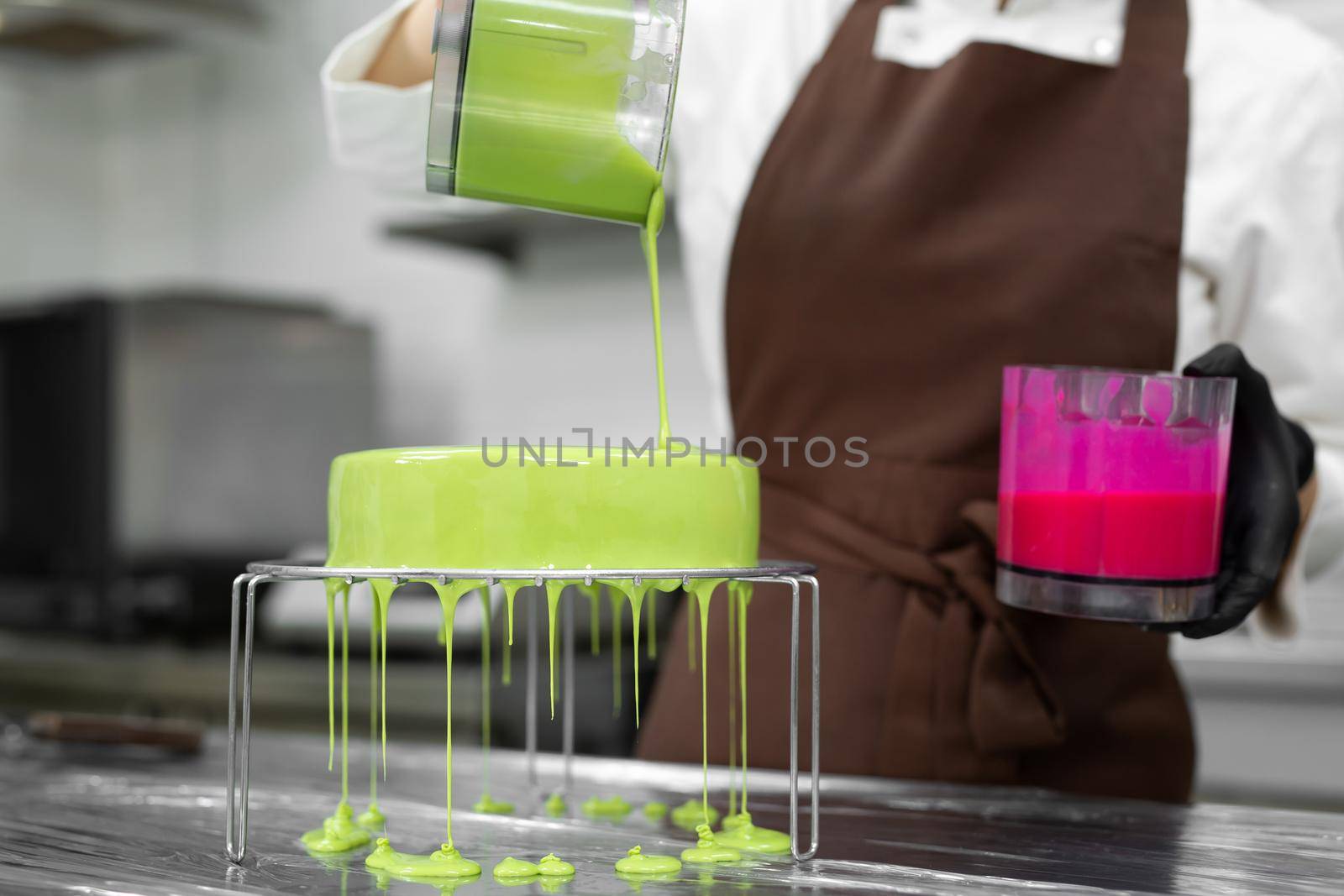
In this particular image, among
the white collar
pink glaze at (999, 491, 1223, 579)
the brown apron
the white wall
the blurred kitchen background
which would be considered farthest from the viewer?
the white wall

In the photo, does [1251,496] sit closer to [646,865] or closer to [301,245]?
[646,865]

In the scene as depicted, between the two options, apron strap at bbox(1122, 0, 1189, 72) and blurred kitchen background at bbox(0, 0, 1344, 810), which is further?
blurred kitchen background at bbox(0, 0, 1344, 810)

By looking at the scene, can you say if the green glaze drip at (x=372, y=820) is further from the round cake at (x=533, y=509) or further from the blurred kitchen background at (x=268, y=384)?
the blurred kitchen background at (x=268, y=384)

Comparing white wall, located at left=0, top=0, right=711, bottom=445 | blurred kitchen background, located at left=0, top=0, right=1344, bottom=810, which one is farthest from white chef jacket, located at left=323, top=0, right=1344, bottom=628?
white wall, located at left=0, top=0, right=711, bottom=445

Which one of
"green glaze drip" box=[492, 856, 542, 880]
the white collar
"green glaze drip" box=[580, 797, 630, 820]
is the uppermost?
the white collar

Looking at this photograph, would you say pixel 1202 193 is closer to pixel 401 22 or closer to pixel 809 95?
pixel 809 95

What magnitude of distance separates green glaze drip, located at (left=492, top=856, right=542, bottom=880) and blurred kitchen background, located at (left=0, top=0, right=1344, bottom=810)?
134cm

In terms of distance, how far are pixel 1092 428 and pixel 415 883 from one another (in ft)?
1.56

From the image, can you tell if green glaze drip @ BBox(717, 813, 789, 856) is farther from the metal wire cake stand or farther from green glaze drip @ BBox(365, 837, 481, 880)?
green glaze drip @ BBox(365, 837, 481, 880)

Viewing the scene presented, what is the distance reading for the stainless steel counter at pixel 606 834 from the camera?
2.21 feet

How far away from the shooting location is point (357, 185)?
9.29 ft

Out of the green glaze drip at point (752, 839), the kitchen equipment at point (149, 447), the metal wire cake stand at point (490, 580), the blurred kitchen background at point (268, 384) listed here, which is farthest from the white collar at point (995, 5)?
the kitchen equipment at point (149, 447)

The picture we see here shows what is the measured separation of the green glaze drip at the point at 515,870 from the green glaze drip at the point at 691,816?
17 cm

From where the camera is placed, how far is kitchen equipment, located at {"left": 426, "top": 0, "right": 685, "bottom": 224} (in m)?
0.70
